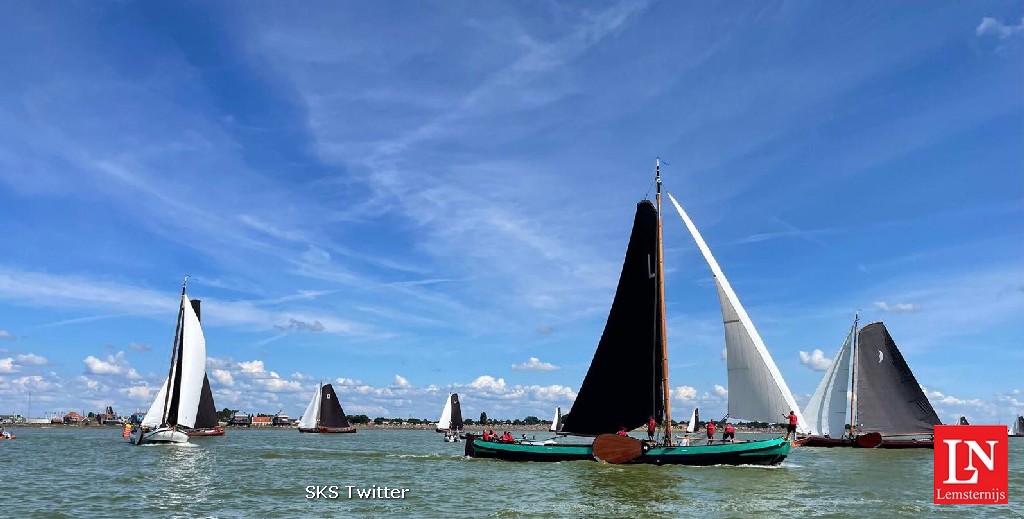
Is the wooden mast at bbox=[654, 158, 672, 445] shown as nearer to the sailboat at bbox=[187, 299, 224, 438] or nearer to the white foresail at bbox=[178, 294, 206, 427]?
the white foresail at bbox=[178, 294, 206, 427]

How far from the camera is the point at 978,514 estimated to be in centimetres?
3167

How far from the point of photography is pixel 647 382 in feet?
150

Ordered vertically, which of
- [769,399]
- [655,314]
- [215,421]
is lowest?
[215,421]

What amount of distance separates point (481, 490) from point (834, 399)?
178 feet

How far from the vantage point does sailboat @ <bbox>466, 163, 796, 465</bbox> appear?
136 ft

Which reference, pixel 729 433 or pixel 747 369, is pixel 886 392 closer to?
pixel 729 433

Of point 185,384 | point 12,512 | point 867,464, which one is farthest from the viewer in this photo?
point 185,384

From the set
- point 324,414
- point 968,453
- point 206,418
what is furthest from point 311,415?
point 968,453

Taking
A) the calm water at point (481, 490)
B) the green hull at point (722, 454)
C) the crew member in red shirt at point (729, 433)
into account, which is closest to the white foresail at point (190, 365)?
the calm water at point (481, 490)

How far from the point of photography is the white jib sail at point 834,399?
257ft

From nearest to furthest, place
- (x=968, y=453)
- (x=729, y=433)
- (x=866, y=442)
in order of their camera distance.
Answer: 1. (x=968, y=453)
2. (x=729, y=433)
3. (x=866, y=442)

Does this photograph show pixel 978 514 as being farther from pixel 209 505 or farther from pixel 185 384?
pixel 185 384

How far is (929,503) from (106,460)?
56.2 m

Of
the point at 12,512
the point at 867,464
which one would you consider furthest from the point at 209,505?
the point at 867,464
